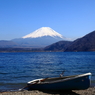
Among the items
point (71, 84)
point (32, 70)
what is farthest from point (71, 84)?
point (32, 70)

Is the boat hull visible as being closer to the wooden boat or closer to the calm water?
the wooden boat

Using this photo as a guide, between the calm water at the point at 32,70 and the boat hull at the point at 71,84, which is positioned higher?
the boat hull at the point at 71,84

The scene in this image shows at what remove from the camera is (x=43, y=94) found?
50.3ft

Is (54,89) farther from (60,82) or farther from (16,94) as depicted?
(16,94)

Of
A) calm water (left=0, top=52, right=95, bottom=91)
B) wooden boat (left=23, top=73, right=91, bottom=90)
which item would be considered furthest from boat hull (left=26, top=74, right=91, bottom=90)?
calm water (left=0, top=52, right=95, bottom=91)

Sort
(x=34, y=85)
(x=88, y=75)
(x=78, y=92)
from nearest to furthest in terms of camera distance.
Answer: (x=88, y=75) → (x=78, y=92) → (x=34, y=85)

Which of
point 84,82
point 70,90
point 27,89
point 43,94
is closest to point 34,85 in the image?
point 27,89

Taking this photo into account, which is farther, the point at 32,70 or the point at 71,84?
the point at 32,70

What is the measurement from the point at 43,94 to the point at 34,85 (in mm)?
2050

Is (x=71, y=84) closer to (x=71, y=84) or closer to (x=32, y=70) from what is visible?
(x=71, y=84)

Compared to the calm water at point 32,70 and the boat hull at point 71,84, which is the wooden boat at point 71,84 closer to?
the boat hull at point 71,84

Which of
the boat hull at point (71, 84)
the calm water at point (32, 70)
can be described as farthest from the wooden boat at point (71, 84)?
the calm water at point (32, 70)

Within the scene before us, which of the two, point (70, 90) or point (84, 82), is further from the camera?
point (70, 90)

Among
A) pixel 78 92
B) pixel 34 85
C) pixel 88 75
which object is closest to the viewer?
pixel 88 75
